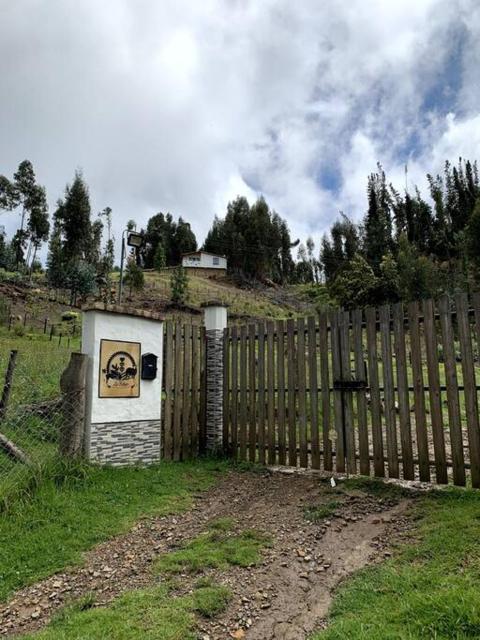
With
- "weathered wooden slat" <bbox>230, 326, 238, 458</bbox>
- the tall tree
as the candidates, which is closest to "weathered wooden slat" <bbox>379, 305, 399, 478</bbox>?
"weathered wooden slat" <bbox>230, 326, 238, 458</bbox>

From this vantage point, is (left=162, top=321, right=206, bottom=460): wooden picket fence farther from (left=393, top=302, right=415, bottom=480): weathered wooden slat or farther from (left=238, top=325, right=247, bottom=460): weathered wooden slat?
(left=393, top=302, right=415, bottom=480): weathered wooden slat

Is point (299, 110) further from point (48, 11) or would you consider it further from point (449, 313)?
point (449, 313)

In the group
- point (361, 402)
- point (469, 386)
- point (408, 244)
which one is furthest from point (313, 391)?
point (408, 244)

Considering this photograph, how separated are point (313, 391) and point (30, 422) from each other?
10.2 feet

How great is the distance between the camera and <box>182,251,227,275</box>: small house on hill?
43031 mm

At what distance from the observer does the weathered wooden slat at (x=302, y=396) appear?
14.1 ft

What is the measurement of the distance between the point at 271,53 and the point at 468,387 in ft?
18.5

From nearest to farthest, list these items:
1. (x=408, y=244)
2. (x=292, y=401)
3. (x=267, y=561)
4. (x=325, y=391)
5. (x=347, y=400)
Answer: (x=267, y=561) < (x=347, y=400) < (x=325, y=391) < (x=292, y=401) < (x=408, y=244)

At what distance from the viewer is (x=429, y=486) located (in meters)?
3.42

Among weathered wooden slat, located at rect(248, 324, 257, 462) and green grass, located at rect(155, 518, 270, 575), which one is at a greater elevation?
weathered wooden slat, located at rect(248, 324, 257, 462)

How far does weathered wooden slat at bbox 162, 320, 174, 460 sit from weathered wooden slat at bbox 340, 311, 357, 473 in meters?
2.15

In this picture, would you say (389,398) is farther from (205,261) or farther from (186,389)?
(205,261)

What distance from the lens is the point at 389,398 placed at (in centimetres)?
369

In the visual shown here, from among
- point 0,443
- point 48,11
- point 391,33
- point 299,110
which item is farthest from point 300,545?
point 299,110
